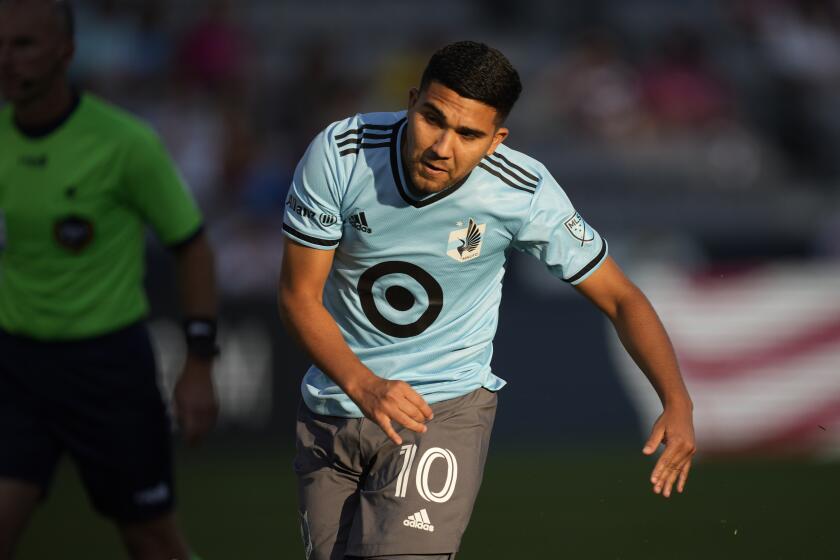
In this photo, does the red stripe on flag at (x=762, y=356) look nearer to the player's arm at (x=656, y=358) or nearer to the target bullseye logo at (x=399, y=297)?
the player's arm at (x=656, y=358)

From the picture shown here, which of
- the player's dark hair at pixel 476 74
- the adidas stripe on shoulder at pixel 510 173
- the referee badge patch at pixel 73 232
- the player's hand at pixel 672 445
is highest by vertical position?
the player's dark hair at pixel 476 74

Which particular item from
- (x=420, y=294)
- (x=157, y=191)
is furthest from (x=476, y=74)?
(x=157, y=191)

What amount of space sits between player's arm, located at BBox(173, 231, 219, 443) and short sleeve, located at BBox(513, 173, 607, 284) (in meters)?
1.58

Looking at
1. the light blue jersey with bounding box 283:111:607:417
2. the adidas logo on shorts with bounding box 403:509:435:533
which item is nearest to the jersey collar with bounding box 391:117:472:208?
the light blue jersey with bounding box 283:111:607:417

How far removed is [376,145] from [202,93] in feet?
27.6

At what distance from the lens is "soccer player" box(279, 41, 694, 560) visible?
13.2 ft

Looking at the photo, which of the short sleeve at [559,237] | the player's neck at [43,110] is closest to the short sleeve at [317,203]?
the short sleeve at [559,237]

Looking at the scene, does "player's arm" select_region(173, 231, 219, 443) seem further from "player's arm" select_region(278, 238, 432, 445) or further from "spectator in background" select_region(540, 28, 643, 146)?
"spectator in background" select_region(540, 28, 643, 146)

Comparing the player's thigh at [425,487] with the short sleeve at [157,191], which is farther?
the short sleeve at [157,191]

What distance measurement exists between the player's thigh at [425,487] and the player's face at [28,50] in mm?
2038

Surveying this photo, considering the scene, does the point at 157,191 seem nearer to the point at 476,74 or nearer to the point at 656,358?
the point at 476,74

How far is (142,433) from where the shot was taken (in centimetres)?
532

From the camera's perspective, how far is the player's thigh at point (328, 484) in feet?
14.2

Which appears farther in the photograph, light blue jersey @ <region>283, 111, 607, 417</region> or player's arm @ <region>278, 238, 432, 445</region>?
light blue jersey @ <region>283, 111, 607, 417</region>
